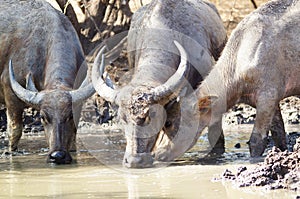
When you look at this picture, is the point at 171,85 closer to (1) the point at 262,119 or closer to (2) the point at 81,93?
(1) the point at 262,119

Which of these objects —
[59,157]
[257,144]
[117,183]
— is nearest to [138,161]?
[117,183]

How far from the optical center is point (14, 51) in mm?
12367

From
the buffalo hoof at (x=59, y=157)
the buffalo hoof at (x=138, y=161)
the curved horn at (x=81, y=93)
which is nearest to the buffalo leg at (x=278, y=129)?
→ the buffalo hoof at (x=138, y=161)

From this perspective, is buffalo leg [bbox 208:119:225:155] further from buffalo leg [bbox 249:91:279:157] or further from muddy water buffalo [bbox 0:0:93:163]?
muddy water buffalo [bbox 0:0:93:163]

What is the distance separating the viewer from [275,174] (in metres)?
7.67

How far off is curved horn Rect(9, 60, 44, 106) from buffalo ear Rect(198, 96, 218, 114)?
7.46ft

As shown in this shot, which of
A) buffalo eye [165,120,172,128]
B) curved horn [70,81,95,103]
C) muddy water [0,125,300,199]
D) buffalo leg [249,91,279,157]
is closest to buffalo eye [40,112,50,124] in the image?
curved horn [70,81,95,103]

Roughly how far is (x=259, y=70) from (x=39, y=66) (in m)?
3.68

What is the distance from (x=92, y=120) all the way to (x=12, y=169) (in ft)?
18.1

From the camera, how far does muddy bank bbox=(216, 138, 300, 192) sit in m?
7.43

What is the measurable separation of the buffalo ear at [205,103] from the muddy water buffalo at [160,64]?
10.5 inches

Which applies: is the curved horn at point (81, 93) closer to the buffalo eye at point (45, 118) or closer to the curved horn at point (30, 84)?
the buffalo eye at point (45, 118)

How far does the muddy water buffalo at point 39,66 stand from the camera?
35.4ft

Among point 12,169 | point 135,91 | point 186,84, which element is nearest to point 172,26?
point 186,84
